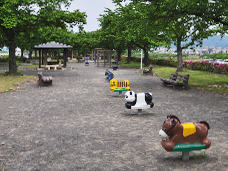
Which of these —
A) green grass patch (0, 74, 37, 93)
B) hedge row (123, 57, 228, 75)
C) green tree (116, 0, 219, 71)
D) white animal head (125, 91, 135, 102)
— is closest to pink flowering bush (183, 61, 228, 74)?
hedge row (123, 57, 228, 75)

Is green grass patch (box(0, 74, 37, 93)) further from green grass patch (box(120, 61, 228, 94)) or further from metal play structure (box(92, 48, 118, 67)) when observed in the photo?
metal play structure (box(92, 48, 118, 67))

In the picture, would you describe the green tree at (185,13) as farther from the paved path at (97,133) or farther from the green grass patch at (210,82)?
the paved path at (97,133)

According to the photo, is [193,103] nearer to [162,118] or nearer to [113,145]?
[162,118]

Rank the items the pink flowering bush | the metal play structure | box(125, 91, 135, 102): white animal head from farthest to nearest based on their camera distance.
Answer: the metal play structure
the pink flowering bush
box(125, 91, 135, 102): white animal head

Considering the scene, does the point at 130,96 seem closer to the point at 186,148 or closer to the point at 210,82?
the point at 186,148

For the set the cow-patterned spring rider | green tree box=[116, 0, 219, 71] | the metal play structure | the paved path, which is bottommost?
the paved path

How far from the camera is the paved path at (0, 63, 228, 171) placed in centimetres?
565

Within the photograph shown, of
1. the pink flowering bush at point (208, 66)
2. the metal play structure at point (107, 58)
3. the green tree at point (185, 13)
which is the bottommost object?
the pink flowering bush at point (208, 66)

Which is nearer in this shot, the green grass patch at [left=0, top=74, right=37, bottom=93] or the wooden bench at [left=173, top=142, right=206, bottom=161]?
the wooden bench at [left=173, top=142, right=206, bottom=161]

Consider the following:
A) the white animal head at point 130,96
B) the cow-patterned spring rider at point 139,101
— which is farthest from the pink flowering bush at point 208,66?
the white animal head at point 130,96

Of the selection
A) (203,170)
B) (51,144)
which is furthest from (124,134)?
(203,170)

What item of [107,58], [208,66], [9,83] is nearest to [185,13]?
[9,83]

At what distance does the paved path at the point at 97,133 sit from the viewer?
5.65m

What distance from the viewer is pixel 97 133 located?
25.3 ft
